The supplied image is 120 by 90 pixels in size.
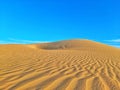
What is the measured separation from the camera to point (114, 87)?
152 inches

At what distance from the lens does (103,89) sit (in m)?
3.63

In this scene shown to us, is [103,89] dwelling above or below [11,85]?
below

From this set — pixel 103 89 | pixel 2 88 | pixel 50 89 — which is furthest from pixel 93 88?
pixel 2 88

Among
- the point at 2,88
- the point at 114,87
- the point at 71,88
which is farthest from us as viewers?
the point at 114,87

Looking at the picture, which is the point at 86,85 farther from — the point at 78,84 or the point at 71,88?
the point at 71,88

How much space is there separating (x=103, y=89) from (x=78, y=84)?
574 millimetres

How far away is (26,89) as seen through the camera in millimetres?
3359

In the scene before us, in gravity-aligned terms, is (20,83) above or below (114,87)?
above

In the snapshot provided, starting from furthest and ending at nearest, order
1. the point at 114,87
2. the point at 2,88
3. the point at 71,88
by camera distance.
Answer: the point at 114,87
the point at 71,88
the point at 2,88

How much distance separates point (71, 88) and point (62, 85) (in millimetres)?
265

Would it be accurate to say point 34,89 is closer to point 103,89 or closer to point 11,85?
point 11,85

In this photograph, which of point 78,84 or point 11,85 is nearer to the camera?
point 11,85

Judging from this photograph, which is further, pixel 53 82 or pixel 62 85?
pixel 53 82

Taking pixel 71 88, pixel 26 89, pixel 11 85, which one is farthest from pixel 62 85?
pixel 11 85
